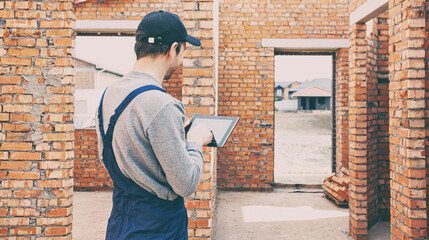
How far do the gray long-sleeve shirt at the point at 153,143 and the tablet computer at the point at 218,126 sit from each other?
0.63 ft

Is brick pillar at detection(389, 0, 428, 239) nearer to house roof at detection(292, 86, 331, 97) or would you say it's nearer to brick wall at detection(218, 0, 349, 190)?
brick wall at detection(218, 0, 349, 190)

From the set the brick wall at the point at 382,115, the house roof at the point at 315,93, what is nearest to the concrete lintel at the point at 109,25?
the brick wall at the point at 382,115

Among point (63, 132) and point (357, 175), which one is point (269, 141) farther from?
point (63, 132)

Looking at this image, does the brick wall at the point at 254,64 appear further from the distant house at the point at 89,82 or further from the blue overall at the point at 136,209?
the distant house at the point at 89,82

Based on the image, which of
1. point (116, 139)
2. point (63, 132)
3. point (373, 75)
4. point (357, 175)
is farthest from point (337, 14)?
point (116, 139)

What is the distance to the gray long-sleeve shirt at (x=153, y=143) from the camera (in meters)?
1.08

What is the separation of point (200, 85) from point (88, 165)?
4.01 m

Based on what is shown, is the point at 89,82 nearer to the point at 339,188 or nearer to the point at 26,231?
the point at 339,188

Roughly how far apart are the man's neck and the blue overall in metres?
0.10

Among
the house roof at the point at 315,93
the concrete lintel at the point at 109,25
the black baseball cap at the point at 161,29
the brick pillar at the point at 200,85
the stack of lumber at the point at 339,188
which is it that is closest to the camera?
the black baseball cap at the point at 161,29

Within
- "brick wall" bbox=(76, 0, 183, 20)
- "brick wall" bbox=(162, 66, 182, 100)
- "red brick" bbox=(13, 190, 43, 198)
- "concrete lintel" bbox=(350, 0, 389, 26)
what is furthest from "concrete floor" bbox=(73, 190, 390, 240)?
"brick wall" bbox=(76, 0, 183, 20)

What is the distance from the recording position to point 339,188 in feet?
17.2

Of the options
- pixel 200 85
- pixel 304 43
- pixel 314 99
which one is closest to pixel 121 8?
pixel 304 43

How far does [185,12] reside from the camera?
9.55ft
